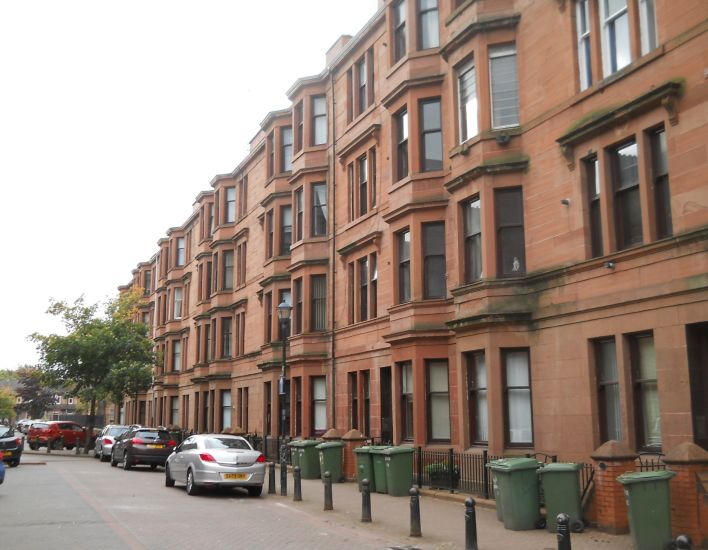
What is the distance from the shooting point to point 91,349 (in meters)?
41.4

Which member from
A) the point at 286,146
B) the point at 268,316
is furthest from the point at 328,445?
the point at 286,146

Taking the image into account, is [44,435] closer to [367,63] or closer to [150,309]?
[150,309]

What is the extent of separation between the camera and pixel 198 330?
46375 mm

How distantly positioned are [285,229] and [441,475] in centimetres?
1680

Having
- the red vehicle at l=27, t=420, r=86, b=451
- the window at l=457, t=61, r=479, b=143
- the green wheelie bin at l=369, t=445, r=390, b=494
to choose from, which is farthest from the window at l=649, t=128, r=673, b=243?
the red vehicle at l=27, t=420, r=86, b=451

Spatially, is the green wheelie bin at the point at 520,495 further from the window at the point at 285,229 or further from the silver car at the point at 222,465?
the window at the point at 285,229

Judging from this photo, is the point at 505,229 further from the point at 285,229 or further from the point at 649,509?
the point at 285,229

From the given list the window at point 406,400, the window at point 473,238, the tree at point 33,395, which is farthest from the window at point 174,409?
the tree at point 33,395

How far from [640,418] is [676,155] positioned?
15.6ft

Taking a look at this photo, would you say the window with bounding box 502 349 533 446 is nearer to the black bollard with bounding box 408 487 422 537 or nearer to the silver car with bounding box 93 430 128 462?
the black bollard with bounding box 408 487 422 537

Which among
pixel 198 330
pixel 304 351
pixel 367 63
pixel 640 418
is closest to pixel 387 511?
Result: pixel 640 418

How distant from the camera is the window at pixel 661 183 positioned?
13.9 metres

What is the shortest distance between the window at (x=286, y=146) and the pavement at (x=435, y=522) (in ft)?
57.0

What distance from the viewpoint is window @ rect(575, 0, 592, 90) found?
1616 centimetres
